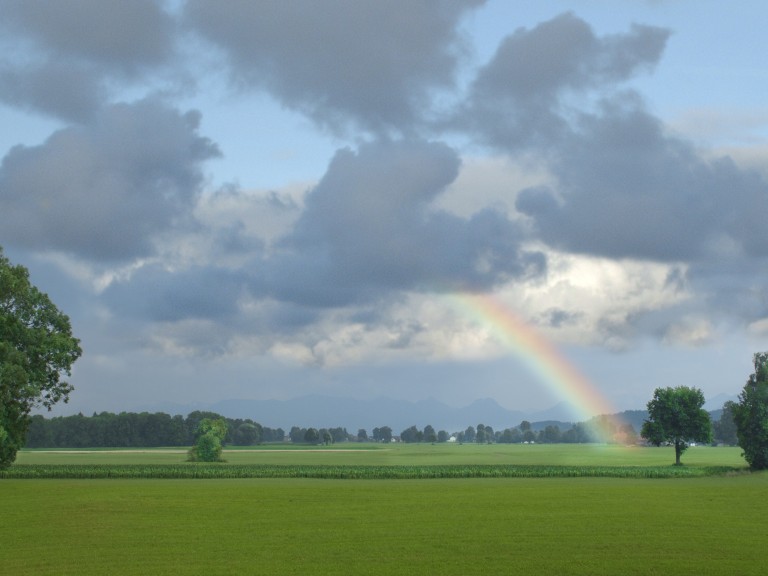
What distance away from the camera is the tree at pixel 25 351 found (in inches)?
2977

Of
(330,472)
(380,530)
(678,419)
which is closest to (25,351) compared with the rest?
(330,472)

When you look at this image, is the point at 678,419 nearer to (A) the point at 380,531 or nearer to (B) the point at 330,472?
(B) the point at 330,472

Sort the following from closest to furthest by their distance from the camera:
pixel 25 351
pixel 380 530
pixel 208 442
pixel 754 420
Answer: pixel 380 530
pixel 25 351
pixel 754 420
pixel 208 442

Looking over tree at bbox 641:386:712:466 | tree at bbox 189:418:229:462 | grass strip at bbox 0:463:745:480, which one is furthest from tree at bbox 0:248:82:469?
tree at bbox 641:386:712:466

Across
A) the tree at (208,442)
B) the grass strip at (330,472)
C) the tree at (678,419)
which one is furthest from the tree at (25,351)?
the tree at (678,419)

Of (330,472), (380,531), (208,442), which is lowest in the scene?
(380,531)

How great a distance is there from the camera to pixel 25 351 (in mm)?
78938

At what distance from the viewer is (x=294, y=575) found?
27.8 metres

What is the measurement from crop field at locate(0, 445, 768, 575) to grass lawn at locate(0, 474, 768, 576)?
3.3 inches

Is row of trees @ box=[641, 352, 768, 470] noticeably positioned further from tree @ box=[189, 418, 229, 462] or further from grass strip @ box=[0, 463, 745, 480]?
tree @ box=[189, 418, 229, 462]

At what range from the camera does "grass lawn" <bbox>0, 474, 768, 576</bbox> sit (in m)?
29.7

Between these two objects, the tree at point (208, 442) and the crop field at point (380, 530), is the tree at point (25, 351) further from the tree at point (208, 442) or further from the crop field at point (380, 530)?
the tree at point (208, 442)

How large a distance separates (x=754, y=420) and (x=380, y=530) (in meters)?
73.9

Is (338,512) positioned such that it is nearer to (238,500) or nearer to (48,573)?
(238,500)
